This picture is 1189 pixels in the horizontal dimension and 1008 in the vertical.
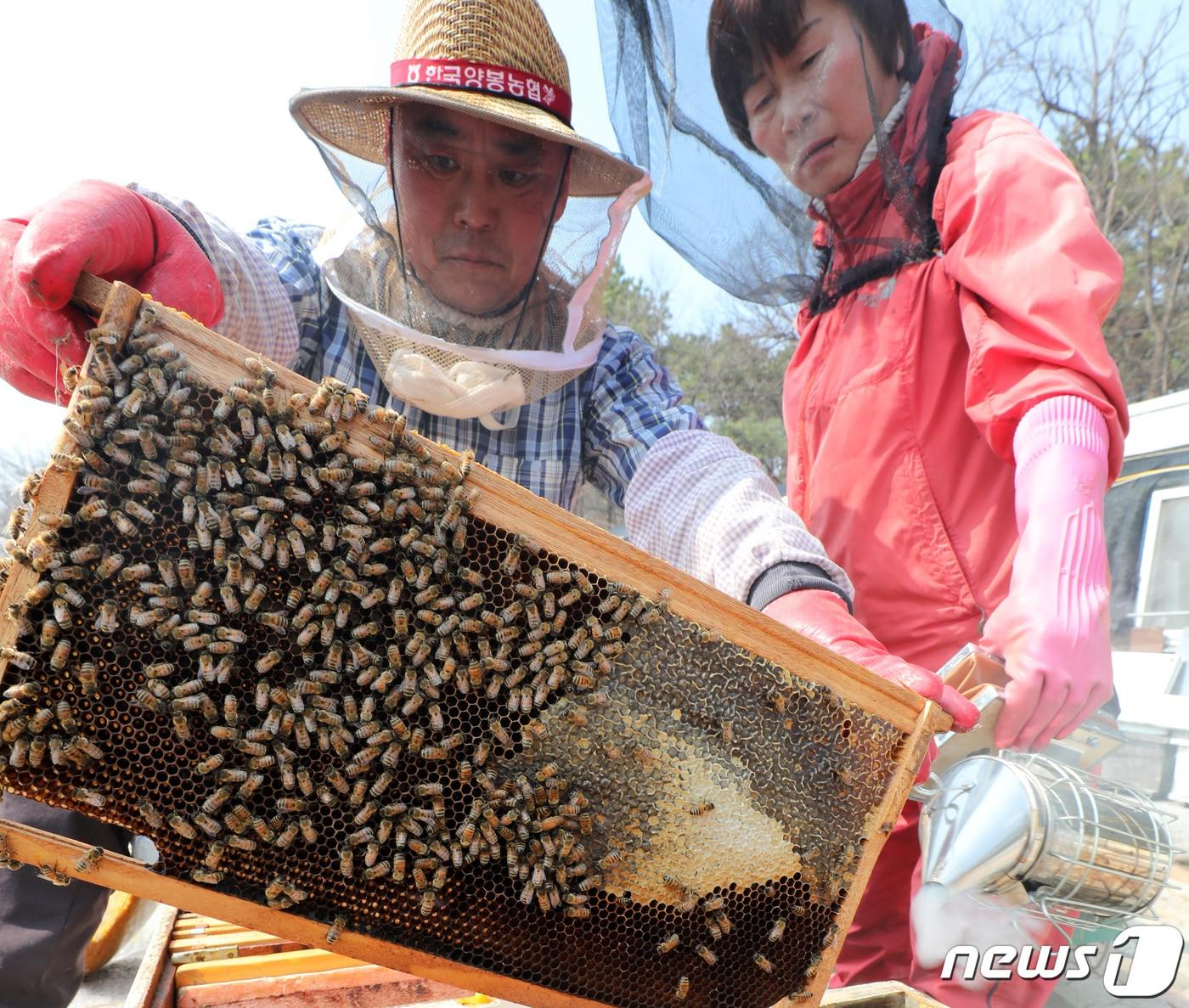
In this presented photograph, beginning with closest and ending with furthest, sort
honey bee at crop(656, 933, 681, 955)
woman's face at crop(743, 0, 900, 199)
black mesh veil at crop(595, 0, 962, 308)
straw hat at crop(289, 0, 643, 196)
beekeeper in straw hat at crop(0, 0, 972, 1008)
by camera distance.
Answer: honey bee at crop(656, 933, 681, 955) < beekeeper in straw hat at crop(0, 0, 972, 1008) < straw hat at crop(289, 0, 643, 196) < woman's face at crop(743, 0, 900, 199) < black mesh veil at crop(595, 0, 962, 308)

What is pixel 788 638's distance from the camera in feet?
6.08

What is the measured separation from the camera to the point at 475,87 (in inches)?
104

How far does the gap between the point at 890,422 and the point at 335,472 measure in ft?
7.13

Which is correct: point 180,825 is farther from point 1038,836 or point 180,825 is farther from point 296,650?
point 1038,836

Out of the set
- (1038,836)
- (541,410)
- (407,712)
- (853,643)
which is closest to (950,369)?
(853,643)

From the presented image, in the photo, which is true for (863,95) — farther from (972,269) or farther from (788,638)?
(788,638)

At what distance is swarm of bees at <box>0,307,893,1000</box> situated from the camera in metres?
1.49

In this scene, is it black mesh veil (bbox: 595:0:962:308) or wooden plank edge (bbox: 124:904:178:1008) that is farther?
black mesh veil (bbox: 595:0:962:308)

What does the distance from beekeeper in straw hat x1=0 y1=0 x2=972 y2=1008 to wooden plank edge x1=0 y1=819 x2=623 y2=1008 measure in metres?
0.94

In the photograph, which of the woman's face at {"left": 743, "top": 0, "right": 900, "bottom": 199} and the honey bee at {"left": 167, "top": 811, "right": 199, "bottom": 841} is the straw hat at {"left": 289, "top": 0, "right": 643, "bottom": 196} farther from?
the honey bee at {"left": 167, "top": 811, "right": 199, "bottom": 841}

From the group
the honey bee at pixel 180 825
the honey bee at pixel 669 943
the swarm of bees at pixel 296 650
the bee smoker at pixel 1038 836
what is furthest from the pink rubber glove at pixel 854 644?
the honey bee at pixel 180 825

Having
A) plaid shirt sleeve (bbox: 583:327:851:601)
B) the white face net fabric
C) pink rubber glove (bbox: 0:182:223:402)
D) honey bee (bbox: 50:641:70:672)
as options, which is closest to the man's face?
the white face net fabric

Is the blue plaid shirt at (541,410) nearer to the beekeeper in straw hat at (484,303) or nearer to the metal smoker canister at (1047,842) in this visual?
the beekeeper in straw hat at (484,303)

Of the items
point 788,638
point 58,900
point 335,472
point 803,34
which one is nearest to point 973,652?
point 788,638
